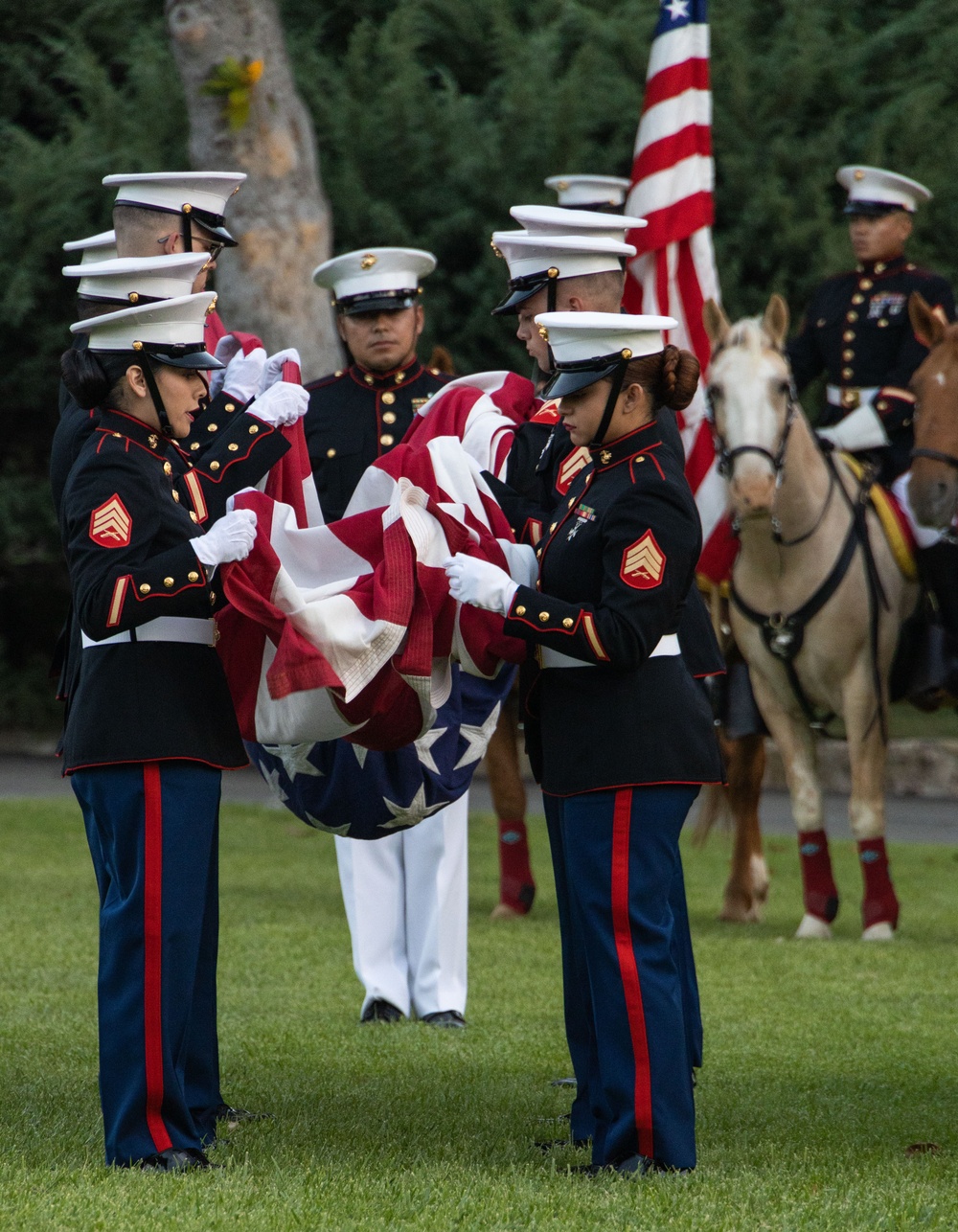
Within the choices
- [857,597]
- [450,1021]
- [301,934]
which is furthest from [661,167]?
[450,1021]

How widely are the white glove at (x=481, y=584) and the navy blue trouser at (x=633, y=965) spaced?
49cm

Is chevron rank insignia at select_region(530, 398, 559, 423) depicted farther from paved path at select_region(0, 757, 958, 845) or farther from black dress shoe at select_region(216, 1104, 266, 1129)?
paved path at select_region(0, 757, 958, 845)

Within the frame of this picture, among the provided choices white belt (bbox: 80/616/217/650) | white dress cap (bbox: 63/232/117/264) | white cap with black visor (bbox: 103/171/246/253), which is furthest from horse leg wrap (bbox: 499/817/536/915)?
white belt (bbox: 80/616/217/650)

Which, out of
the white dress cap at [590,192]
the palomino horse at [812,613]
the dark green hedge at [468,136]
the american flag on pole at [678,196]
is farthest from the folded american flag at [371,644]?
the dark green hedge at [468,136]

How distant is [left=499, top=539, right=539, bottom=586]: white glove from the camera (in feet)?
14.8

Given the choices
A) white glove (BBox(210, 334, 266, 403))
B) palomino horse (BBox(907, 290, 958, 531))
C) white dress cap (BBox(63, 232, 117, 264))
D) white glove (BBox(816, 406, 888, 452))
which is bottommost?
white glove (BBox(816, 406, 888, 452))

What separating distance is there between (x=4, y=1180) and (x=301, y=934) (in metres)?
3.99

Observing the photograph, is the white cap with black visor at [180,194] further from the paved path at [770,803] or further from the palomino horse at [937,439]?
the paved path at [770,803]

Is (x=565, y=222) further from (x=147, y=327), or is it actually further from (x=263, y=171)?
(x=263, y=171)

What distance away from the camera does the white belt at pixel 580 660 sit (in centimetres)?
432

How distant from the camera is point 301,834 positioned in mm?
12234

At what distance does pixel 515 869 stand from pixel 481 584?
16.3 ft

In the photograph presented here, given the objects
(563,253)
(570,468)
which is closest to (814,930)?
(570,468)

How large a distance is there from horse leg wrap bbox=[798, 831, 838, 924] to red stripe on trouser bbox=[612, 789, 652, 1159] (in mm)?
4280
